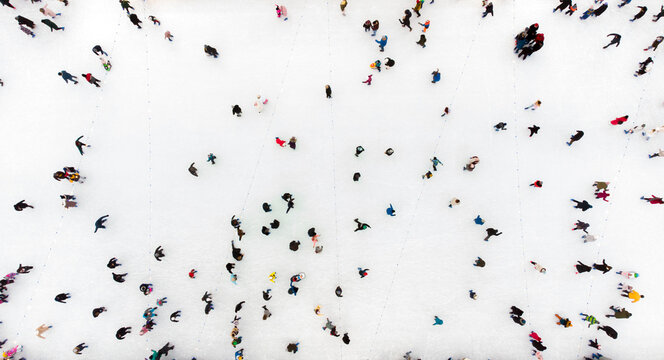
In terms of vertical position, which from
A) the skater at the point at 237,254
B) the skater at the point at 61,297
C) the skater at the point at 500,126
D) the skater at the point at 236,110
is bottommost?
the skater at the point at 61,297

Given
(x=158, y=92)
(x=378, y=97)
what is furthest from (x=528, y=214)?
(x=158, y=92)

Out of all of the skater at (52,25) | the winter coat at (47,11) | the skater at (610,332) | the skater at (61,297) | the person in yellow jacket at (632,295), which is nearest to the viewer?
the skater at (610,332)

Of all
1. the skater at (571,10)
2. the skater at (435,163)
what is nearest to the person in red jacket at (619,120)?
the skater at (571,10)

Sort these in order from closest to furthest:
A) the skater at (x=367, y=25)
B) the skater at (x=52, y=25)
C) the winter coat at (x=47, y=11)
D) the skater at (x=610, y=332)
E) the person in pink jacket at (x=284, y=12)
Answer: the skater at (x=610, y=332) < the skater at (x=52, y=25) < the skater at (x=367, y=25) < the winter coat at (x=47, y=11) < the person in pink jacket at (x=284, y=12)

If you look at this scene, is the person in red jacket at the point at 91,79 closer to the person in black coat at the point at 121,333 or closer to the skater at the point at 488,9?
the person in black coat at the point at 121,333

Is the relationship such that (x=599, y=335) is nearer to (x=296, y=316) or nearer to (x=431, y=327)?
(x=431, y=327)

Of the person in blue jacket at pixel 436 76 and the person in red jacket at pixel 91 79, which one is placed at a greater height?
the person in blue jacket at pixel 436 76

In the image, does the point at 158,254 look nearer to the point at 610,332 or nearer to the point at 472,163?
the point at 472,163

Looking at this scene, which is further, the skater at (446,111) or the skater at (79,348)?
the skater at (446,111)
